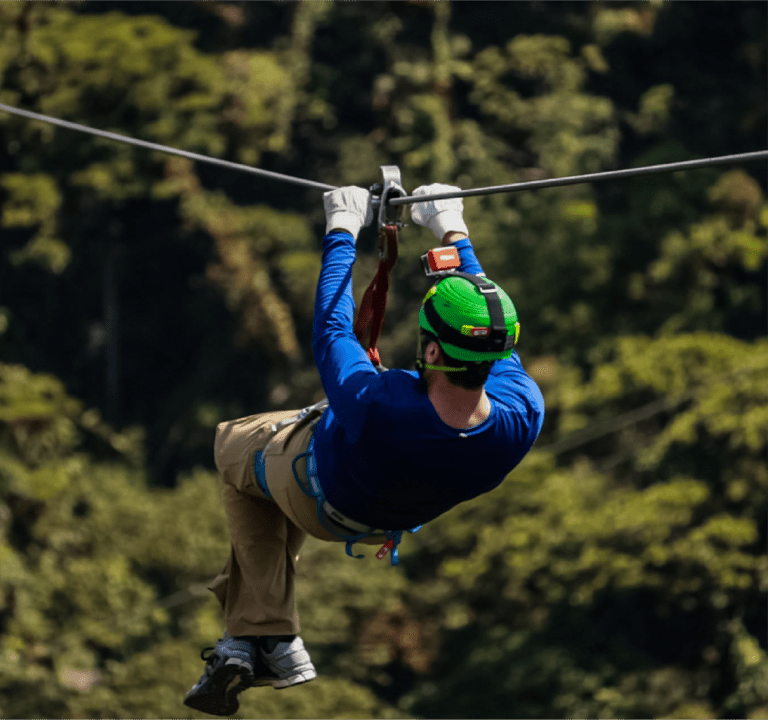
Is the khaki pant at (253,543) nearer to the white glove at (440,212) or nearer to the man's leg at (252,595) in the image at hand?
the man's leg at (252,595)

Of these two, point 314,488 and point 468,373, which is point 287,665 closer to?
point 314,488

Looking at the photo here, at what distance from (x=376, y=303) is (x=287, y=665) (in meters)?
1.00

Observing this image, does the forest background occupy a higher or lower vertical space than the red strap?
higher

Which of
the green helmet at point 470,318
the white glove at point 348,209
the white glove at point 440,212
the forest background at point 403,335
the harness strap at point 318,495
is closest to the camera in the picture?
the green helmet at point 470,318

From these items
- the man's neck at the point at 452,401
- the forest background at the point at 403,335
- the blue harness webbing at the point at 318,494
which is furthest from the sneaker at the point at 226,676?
the forest background at the point at 403,335

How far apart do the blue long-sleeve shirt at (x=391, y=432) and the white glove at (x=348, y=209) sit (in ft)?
0.11

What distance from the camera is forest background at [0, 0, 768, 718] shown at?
37.1 feet

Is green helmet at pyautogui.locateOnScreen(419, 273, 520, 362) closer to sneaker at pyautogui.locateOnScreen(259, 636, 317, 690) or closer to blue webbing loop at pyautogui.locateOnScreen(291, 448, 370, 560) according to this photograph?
blue webbing loop at pyautogui.locateOnScreen(291, 448, 370, 560)

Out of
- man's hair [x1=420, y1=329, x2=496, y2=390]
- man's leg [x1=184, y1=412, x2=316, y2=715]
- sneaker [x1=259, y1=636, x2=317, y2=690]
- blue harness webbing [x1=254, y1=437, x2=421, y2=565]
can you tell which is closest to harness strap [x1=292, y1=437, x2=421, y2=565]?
blue harness webbing [x1=254, y1=437, x2=421, y2=565]

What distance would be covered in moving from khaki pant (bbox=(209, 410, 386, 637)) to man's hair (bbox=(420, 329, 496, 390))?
791 millimetres

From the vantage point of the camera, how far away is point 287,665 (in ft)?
11.0

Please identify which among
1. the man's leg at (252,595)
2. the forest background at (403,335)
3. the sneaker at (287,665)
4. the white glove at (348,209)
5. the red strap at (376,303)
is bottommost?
the sneaker at (287,665)

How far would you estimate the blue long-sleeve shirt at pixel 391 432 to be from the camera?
2.60m

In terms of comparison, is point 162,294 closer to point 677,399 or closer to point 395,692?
point 395,692
